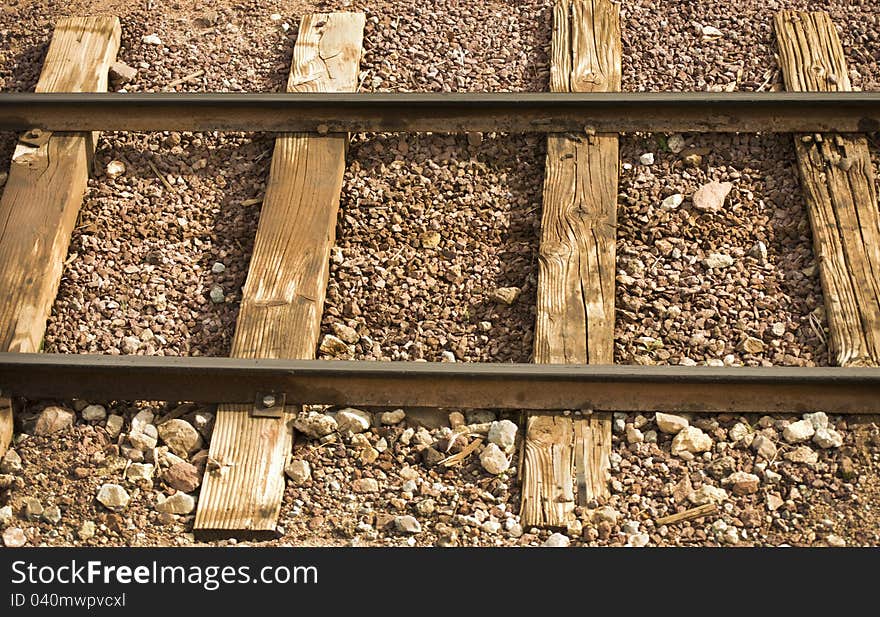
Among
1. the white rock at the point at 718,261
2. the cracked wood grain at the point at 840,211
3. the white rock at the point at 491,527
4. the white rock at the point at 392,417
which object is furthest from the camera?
the white rock at the point at 718,261

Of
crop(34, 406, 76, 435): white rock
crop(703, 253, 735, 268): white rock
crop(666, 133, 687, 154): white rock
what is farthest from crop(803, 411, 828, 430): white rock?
crop(34, 406, 76, 435): white rock

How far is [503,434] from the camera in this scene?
4102 mm

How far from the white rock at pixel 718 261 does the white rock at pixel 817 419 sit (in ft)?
2.61

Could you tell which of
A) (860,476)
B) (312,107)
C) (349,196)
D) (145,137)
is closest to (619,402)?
(860,476)

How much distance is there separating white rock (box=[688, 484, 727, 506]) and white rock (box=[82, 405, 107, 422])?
6.77 feet

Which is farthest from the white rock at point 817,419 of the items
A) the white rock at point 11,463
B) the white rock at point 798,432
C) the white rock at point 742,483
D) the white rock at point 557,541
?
the white rock at point 11,463

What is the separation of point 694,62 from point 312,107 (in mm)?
1793

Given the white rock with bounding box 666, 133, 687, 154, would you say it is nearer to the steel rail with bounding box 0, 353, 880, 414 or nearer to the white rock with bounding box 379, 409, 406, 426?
the steel rail with bounding box 0, 353, 880, 414

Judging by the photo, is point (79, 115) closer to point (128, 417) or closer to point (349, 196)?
point (349, 196)

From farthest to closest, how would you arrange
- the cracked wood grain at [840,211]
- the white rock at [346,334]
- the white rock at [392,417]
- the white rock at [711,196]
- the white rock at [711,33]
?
the white rock at [711,33], the white rock at [711,196], the white rock at [346,334], the cracked wood grain at [840,211], the white rock at [392,417]

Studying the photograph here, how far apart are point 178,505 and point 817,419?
2163 millimetres

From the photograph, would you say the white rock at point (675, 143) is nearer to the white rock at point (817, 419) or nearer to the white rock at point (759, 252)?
the white rock at point (759, 252)

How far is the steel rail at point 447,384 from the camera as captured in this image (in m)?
4.09

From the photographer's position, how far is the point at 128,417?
427 cm
